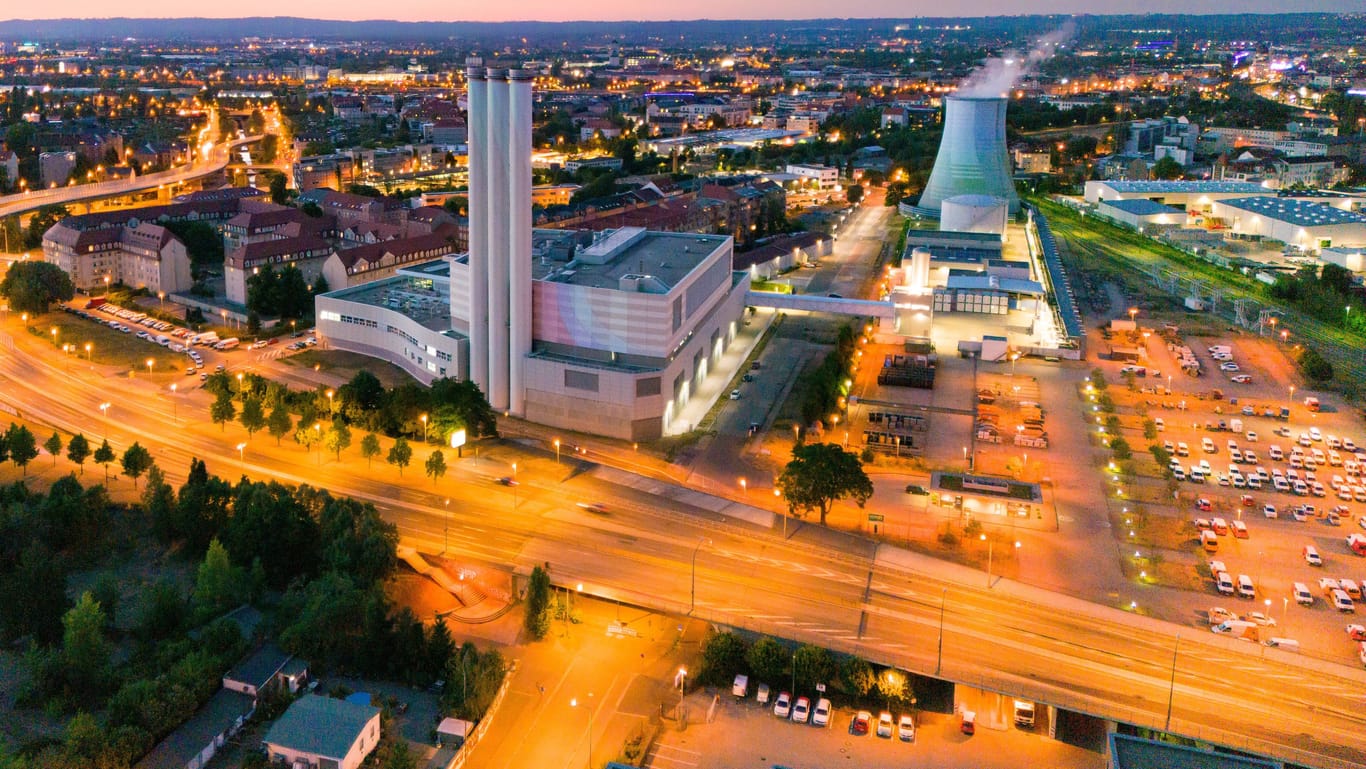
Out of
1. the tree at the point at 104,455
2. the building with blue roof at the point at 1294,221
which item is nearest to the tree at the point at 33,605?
the tree at the point at 104,455

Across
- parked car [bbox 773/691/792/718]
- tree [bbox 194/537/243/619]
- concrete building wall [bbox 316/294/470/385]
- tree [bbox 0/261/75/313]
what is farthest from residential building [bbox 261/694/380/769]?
tree [bbox 0/261/75/313]

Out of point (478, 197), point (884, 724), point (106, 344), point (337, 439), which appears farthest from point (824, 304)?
point (884, 724)

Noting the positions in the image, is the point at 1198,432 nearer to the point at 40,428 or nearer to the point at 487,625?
the point at 487,625

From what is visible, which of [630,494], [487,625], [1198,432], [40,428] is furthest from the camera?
[1198,432]

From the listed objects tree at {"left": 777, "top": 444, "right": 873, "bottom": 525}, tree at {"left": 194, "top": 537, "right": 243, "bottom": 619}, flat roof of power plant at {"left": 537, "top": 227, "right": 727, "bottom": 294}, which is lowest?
tree at {"left": 194, "top": 537, "right": 243, "bottom": 619}

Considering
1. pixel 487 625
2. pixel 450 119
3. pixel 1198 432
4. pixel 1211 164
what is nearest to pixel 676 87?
pixel 450 119

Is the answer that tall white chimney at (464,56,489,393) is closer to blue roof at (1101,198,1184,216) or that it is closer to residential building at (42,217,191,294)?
residential building at (42,217,191,294)
